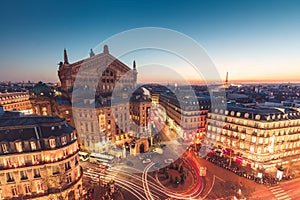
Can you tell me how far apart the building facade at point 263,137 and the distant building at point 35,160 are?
50.2m

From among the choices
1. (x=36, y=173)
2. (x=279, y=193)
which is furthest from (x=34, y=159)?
(x=279, y=193)

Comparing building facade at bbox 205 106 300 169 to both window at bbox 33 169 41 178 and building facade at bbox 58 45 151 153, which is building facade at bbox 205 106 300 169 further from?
window at bbox 33 169 41 178

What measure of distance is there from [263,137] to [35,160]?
62429mm

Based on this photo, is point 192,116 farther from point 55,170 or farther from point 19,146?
point 19,146

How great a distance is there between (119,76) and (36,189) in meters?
51.5

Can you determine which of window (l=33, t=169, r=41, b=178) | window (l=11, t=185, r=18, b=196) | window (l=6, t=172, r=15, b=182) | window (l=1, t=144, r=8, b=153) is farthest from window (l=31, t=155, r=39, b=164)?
window (l=11, t=185, r=18, b=196)

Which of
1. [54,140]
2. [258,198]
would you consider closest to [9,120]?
Result: [54,140]

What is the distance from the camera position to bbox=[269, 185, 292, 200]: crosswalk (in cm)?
3628

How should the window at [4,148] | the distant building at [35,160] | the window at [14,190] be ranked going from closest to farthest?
the window at [4,148] → the distant building at [35,160] → the window at [14,190]

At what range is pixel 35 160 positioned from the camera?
30875 millimetres

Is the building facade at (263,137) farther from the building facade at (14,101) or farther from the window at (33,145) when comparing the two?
the building facade at (14,101)

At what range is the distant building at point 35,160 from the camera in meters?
29.6

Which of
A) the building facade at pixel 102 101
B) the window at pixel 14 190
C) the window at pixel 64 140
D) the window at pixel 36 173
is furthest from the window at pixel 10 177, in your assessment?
the building facade at pixel 102 101

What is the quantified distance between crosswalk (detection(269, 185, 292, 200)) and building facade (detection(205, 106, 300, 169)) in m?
8.56
